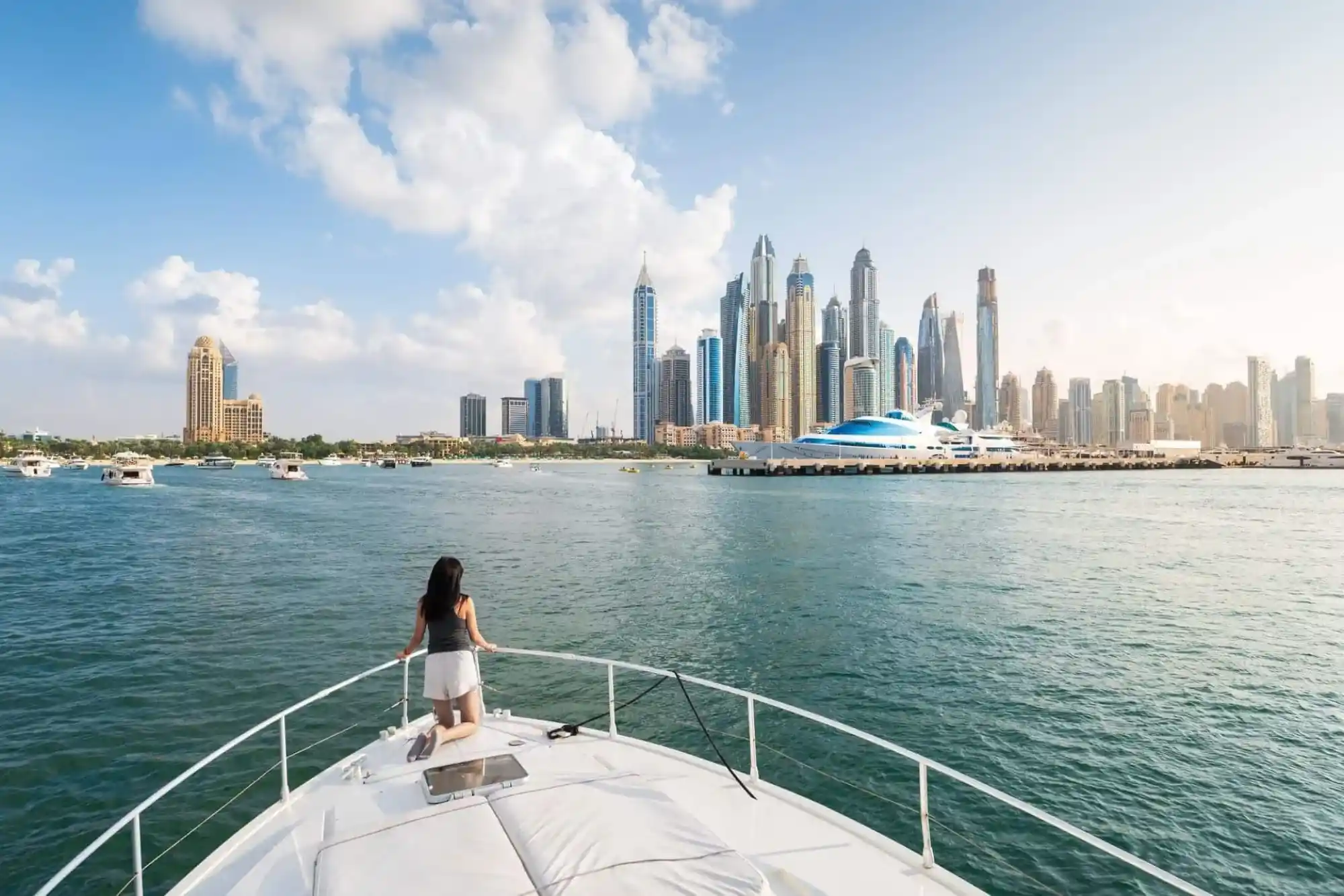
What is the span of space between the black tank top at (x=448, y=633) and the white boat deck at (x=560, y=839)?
823mm

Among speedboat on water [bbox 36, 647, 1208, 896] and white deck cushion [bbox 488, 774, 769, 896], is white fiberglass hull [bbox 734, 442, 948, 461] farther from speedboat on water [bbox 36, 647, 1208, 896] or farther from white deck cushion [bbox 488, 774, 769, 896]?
white deck cushion [bbox 488, 774, 769, 896]

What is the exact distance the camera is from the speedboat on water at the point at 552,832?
3395 mm

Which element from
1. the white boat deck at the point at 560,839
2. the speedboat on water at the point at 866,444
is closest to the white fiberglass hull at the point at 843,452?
the speedboat on water at the point at 866,444

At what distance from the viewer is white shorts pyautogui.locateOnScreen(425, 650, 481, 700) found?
5723mm

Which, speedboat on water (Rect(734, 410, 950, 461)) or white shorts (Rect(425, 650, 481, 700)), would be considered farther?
speedboat on water (Rect(734, 410, 950, 461))

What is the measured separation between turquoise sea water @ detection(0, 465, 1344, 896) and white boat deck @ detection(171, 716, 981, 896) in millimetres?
4527

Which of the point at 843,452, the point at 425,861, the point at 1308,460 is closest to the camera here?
the point at 425,861

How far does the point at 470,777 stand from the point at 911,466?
13383 cm

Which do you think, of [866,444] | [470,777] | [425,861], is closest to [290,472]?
[866,444]

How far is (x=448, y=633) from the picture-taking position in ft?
18.9

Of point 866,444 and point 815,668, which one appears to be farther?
point 866,444

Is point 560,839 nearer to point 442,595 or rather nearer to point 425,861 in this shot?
point 425,861

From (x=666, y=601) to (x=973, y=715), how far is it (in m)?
11.7

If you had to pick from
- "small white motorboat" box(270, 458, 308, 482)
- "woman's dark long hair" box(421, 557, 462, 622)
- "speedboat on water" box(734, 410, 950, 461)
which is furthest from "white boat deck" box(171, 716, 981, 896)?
"speedboat on water" box(734, 410, 950, 461)
